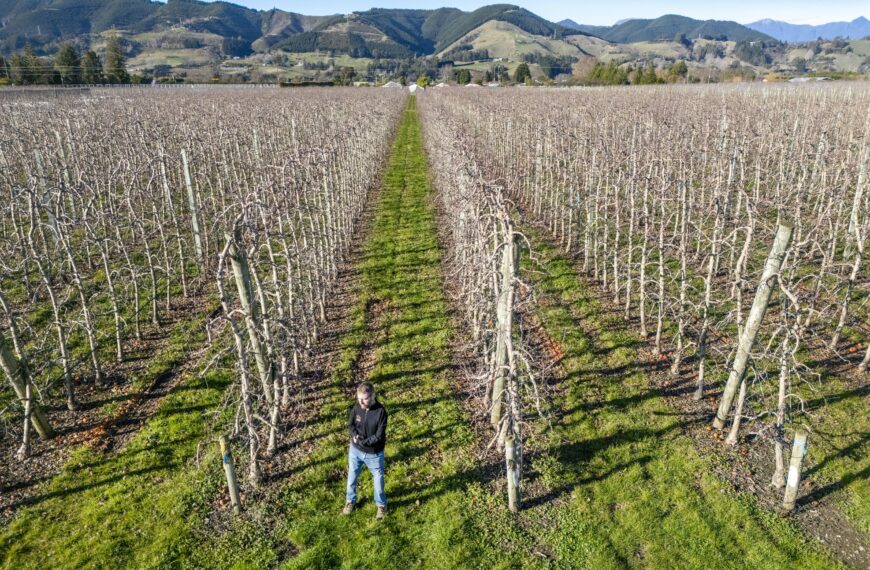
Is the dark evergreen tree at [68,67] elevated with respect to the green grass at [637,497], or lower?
elevated

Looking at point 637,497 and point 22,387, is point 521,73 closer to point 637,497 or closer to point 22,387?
point 637,497

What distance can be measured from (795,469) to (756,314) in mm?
2160

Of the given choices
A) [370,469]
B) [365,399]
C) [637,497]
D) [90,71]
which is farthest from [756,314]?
[90,71]

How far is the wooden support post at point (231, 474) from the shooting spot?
21.4 feet

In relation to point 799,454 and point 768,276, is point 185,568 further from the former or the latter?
point 768,276

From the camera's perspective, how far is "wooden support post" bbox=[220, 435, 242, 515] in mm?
6523

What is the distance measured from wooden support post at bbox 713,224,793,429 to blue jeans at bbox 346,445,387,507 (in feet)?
18.7

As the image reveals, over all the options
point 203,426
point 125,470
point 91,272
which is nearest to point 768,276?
point 203,426

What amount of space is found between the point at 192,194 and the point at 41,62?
94.0m

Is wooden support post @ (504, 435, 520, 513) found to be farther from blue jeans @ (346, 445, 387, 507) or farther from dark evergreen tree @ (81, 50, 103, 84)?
dark evergreen tree @ (81, 50, 103, 84)

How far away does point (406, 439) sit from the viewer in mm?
8414

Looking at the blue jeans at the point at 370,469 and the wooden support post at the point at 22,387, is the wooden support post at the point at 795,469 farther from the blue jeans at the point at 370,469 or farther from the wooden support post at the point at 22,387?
the wooden support post at the point at 22,387

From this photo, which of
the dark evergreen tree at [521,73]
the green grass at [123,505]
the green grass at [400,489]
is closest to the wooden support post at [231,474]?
the green grass at [400,489]

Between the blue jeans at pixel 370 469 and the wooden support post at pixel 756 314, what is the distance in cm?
571
